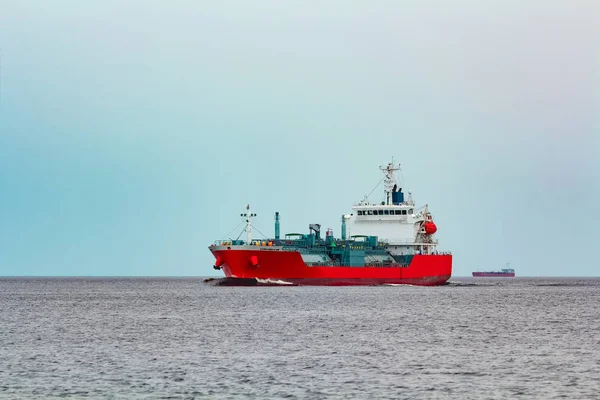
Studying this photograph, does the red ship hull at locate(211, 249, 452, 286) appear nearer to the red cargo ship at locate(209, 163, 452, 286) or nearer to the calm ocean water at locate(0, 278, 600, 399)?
the red cargo ship at locate(209, 163, 452, 286)

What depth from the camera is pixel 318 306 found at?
6531cm

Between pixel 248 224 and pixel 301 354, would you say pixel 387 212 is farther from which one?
pixel 301 354

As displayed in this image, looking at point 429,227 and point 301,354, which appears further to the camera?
point 429,227

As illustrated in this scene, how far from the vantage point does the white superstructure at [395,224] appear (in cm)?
10144

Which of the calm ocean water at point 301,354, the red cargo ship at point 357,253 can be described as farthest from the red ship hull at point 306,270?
the calm ocean water at point 301,354

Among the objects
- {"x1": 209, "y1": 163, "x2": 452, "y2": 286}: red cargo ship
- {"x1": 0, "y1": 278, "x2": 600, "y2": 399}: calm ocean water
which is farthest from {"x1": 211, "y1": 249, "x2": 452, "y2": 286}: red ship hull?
{"x1": 0, "y1": 278, "x2": 600, "y2": 399}: calm ocean water

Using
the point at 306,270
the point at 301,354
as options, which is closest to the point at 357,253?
the point at 306,270

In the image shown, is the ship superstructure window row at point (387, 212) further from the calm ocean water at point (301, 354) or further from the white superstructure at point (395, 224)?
the calm ocean water at point (301, 354)

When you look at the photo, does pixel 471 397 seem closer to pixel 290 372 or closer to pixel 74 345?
pixel 290 372

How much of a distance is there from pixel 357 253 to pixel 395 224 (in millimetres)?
9865

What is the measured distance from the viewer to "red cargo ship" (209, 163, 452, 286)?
288ft

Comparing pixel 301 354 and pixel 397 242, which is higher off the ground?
pixel 397 242

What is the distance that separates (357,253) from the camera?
3698 inches

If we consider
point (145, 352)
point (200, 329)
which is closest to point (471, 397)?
point (145, 352)
